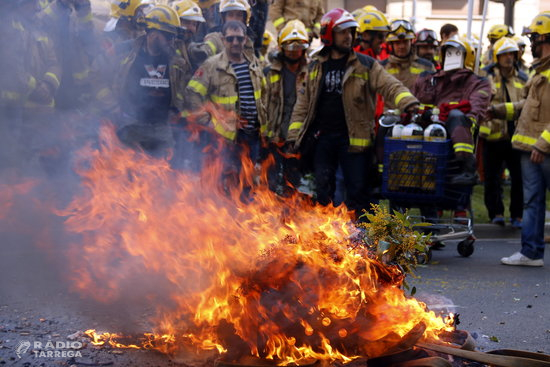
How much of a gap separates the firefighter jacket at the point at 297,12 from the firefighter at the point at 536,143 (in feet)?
16.3

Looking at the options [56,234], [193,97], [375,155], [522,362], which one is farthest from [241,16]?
[522,362]

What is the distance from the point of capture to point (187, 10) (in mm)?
8523

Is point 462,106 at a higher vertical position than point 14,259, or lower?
higher

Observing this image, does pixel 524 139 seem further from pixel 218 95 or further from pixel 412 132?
pixel 218 95

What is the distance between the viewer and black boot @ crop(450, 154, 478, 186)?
287 inches

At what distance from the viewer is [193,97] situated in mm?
7922

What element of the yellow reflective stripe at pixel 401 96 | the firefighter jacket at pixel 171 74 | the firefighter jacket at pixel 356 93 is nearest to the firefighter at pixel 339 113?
the firefighter jacket at pixel 356 93

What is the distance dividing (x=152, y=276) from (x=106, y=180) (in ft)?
2.40

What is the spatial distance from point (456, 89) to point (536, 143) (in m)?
1.44

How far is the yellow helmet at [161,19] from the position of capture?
7676mm

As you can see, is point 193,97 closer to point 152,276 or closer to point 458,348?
point 152,276

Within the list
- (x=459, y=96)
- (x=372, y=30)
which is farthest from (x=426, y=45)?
(x=459, y=96)

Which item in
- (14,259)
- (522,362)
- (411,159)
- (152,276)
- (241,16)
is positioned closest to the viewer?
(522,362)

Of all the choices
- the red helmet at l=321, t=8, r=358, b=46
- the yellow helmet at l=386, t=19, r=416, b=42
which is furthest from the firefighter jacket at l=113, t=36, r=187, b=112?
the yellow helmet at l=386, t=19, r=416, b=42
